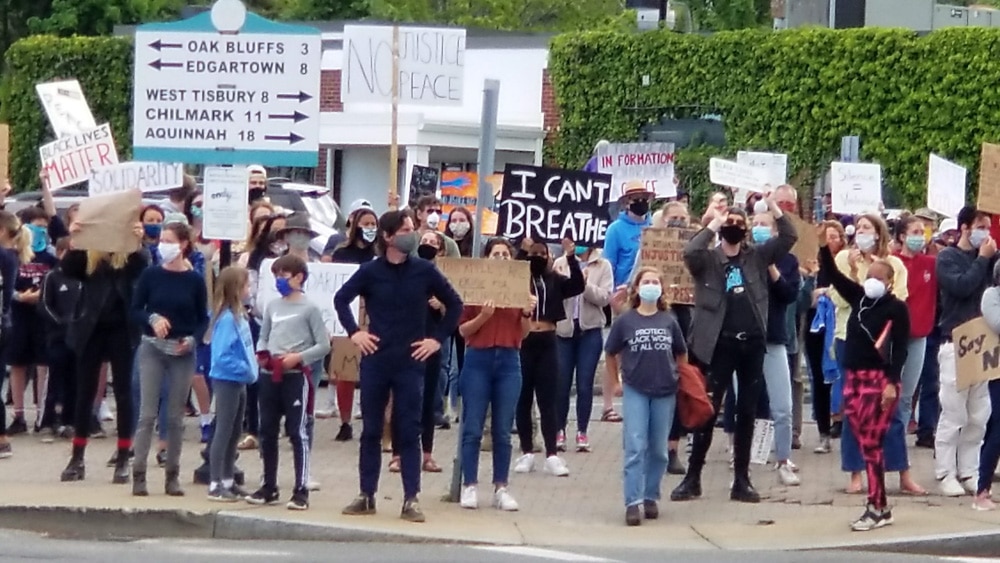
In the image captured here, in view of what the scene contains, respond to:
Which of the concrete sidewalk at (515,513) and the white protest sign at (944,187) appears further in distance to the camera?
the white protest sign at (944,187)

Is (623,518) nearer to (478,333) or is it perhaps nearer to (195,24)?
(478,333)

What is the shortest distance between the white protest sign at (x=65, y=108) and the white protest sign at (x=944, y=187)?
24.0 ft

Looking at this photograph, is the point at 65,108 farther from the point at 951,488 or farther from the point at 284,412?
the point at 951,488

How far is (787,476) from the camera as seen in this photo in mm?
12625

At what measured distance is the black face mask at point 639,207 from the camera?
548 inches

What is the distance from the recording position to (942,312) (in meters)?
13.0

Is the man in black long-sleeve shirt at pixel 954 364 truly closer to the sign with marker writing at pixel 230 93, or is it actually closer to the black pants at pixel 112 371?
the sign with marker writing at pixel 230 93

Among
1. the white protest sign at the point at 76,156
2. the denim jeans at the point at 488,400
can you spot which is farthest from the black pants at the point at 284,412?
the white protest sign at the point at 76,156

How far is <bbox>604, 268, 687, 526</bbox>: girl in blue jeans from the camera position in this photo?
36.7ft

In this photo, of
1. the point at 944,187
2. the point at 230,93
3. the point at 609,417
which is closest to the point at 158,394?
the point at 230,93

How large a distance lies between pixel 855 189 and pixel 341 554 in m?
8.29

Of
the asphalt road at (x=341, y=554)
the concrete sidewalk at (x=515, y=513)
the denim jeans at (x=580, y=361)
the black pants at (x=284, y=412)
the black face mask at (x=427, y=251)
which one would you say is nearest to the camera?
the asphalt road at (x=341, y=554)

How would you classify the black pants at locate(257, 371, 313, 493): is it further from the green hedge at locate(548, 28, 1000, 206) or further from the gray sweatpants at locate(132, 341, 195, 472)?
the green hedge at locate(548, 28, 1000, 206)

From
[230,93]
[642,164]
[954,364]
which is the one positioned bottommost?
[954,364]
